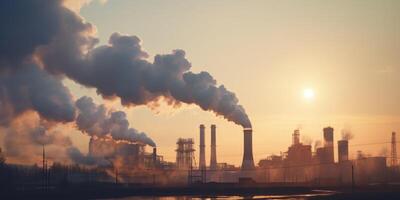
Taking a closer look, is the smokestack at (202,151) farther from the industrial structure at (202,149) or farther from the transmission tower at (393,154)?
the transmission tower at (393,154)

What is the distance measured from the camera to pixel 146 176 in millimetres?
87750

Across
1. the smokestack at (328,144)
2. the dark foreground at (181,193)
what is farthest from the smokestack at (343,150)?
the dark foreground at (181,193)

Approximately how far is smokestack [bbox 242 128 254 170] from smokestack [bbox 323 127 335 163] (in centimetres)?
2818

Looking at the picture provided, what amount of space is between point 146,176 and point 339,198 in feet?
153

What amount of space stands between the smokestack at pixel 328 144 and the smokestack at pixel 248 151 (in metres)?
28.2

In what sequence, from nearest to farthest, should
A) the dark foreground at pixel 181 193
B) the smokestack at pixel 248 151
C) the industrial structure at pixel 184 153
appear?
the dark foreground at pixel 181 193, the smokestack at pixel 248 151, the industrial structure at pixel 184 153

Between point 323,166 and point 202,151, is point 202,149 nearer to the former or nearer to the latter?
point 202,151

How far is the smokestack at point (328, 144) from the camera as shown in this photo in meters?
102

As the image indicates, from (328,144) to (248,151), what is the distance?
116 feet

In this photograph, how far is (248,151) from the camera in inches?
2940

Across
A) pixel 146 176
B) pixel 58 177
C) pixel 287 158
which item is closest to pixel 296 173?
pixel 287 158

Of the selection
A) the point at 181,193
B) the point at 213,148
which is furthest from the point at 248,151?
the point at 213,148

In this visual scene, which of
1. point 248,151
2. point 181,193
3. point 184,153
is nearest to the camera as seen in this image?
point 181,193

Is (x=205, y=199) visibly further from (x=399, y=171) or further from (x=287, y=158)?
(x=399, y=171)
